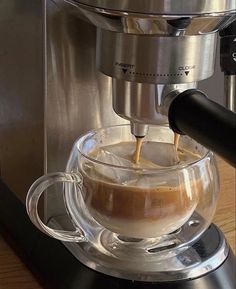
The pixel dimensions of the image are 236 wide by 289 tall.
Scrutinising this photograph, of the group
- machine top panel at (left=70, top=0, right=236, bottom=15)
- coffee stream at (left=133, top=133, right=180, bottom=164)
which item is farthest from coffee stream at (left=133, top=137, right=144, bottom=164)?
machine top panel at (left=70, top=0, right=236, bottom=15)

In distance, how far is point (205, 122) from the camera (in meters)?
0.37

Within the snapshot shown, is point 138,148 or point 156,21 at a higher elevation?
point 156,21

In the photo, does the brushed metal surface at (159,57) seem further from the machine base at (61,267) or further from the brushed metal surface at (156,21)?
the machine base at (61,267)

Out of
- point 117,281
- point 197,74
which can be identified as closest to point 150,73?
point 197,74

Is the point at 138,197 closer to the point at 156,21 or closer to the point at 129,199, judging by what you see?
the point at 129,199

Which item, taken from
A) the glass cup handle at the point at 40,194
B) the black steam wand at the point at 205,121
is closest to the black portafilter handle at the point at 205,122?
the black steam wand at the point at 205,121

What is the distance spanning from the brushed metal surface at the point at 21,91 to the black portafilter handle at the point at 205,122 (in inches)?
5.5

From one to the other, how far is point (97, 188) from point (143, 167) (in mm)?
37

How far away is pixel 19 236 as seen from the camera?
55cm

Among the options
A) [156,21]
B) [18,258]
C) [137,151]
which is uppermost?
[156,21]

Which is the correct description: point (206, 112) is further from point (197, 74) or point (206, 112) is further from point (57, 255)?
point (57, 255)

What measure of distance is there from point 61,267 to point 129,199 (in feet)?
0.26

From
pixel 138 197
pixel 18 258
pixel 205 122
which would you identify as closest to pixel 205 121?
pixel 205 122

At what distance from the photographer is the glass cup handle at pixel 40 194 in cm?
47
